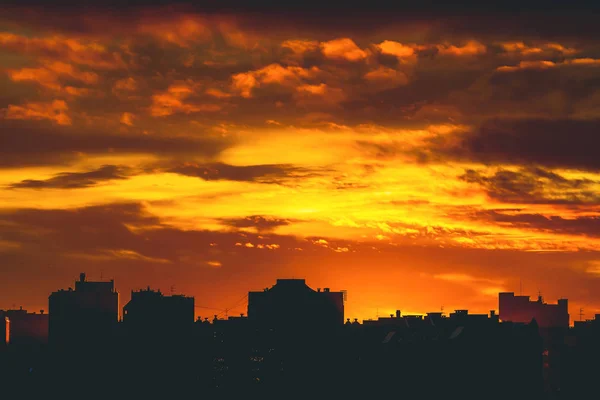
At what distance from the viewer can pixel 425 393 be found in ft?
565

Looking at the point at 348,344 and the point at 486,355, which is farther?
the point at 348,344

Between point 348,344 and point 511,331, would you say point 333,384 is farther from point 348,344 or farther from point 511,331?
point 511,331

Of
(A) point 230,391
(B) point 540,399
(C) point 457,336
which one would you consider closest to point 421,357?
(C) point 457,336

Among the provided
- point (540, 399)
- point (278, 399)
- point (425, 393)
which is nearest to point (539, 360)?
point (540, 399)

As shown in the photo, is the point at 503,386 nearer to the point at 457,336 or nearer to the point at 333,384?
the point at 457,336

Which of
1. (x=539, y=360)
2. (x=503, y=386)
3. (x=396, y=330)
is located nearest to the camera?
(x=503, y=386)

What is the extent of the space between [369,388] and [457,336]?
15.2 meters

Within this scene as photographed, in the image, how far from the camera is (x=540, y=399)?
178 meters

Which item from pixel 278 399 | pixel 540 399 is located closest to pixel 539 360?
pixel 540 399

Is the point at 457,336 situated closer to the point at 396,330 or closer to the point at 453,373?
the point at 453,373

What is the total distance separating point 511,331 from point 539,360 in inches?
252

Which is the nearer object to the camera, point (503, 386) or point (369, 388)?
point (503, 386)

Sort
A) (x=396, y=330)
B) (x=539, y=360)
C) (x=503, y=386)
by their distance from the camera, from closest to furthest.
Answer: (x=503, y=386) < (x=539, y=360) < (x=396, y=330)

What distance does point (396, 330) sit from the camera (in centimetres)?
19538
